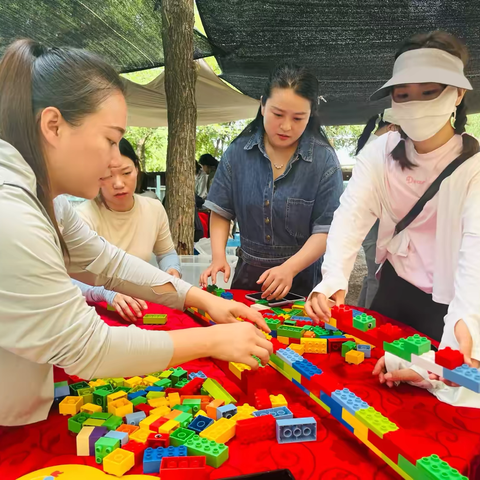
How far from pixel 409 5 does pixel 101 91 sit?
9.86ft

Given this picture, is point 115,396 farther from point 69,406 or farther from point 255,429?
point 255,429

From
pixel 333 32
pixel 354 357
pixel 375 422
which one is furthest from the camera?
pixel 333 32

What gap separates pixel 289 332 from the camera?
4.33ft

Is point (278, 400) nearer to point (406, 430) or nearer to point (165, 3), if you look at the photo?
point (406, 430)

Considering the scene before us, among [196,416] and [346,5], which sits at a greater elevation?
[346,5]

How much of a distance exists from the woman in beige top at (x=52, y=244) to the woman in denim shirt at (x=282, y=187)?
0.88 meters

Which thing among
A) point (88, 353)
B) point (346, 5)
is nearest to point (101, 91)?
point (88, 353)

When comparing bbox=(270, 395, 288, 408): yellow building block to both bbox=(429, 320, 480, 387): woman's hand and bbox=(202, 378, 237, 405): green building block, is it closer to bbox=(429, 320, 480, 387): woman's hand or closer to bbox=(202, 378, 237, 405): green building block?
bbox=(202, 378, 237, 405): green building block

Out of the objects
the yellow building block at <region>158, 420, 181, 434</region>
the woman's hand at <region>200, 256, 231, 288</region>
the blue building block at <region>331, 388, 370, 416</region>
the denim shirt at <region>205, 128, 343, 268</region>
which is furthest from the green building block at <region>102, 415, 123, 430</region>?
the denim shirt at <region>205, 128, 343, 268</region>

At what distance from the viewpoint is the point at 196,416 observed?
0.91m

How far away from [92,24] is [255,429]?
13.9 ft

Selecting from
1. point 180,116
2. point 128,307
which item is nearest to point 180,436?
point 128,307

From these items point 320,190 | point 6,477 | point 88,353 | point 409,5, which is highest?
point 409,5

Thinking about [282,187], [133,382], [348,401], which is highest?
[282,187]
